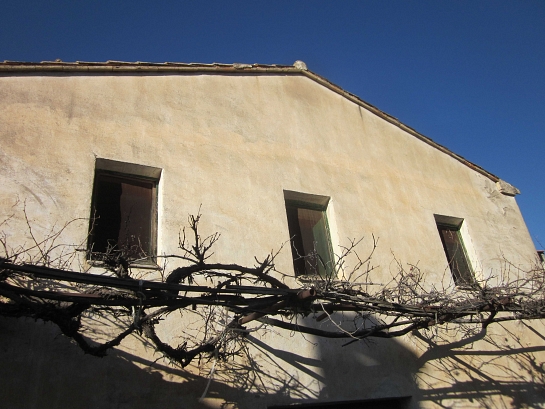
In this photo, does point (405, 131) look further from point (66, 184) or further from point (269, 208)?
point (66, 184)

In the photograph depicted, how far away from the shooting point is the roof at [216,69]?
19.7 feet

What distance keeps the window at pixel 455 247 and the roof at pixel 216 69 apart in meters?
1.74

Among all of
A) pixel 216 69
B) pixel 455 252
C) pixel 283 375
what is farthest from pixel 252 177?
pixel 455 252

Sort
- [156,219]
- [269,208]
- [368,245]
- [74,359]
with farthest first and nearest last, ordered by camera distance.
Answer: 1. [368,245]
2. [269,208]
3. [156,219]
4. [74,359]

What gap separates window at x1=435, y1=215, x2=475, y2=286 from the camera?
7.99 m

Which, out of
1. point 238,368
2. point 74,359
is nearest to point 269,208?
point 238,368

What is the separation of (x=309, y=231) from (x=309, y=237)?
0.33ft

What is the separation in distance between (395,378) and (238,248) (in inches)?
101

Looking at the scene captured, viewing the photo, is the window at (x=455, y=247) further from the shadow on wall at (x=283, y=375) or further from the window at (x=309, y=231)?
the window at (x=309, y=231)

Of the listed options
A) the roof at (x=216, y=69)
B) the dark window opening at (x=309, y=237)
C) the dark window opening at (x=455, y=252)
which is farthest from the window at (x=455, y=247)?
the dark window opening at (x=309, y=237)

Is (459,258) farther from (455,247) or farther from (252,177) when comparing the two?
(252,177)

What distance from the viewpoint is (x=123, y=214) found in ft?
18.9

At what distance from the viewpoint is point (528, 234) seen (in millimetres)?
9508

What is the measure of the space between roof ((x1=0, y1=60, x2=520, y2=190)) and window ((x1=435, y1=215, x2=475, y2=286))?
1744mm
